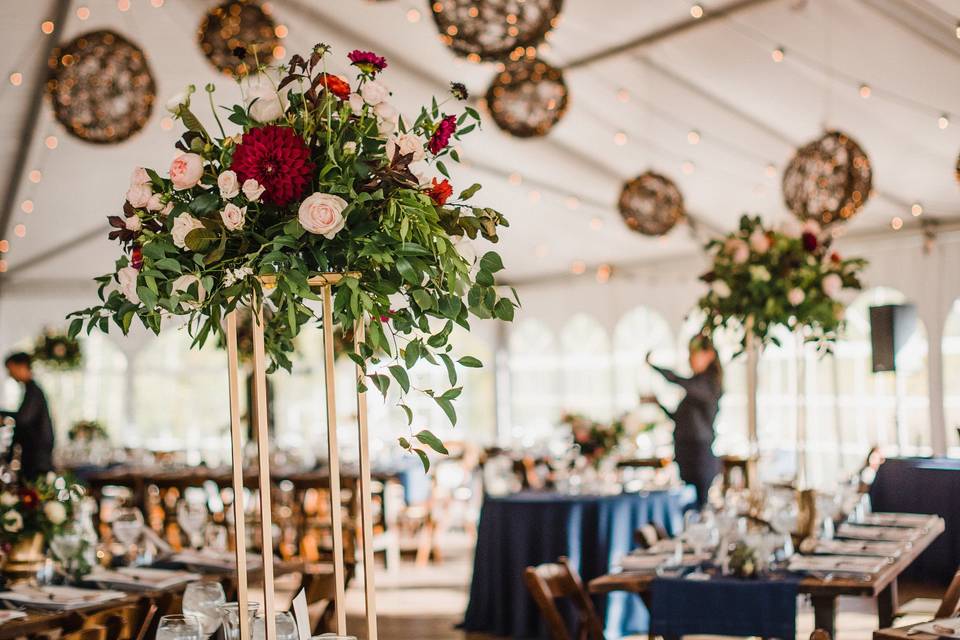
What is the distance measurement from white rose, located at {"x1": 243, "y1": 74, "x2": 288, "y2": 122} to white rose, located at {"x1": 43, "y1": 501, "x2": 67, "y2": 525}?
2.52 meters

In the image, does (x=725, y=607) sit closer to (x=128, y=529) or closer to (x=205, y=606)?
(x=205, y=606)

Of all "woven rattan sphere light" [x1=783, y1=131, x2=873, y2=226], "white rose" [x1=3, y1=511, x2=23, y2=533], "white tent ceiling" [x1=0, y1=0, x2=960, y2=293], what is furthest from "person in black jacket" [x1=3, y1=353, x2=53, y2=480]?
"woven rattan sphere light" [x1=783, y1=131, x2=873, y2=226]

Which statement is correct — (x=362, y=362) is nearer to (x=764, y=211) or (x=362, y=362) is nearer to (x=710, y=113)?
(x=710, y=113)

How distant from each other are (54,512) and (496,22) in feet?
8.91

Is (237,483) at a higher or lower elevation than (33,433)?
higher

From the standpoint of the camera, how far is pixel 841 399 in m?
9.91

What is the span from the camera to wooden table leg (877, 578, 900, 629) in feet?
15.2

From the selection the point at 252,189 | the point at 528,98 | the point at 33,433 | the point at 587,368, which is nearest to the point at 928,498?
the point at 528,98

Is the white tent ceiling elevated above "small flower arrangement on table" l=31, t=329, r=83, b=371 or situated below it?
above

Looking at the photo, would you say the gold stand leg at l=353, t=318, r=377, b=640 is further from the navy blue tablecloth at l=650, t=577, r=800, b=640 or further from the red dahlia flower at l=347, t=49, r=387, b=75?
the navy blue tablecloth at l=650, t=577, r=800, b=640

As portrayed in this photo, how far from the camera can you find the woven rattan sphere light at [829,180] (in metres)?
6.09

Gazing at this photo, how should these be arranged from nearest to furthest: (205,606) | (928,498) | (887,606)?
(205,606) < (887,606) < (928,498)

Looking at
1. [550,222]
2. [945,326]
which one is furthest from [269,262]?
[550,222]

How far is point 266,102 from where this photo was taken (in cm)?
201
